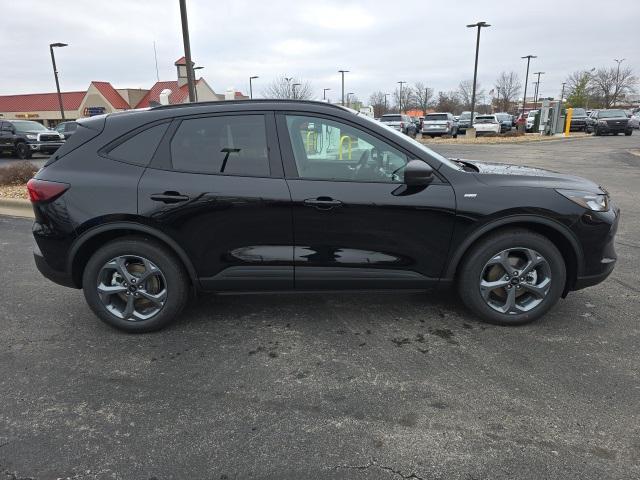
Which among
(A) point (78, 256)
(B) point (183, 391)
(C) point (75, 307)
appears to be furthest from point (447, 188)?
(C) point (75, 307)

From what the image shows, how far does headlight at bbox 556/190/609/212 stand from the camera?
3.54 meters

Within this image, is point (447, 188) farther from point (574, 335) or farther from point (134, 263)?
point (134, 263)

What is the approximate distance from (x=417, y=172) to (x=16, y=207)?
26.9 feet

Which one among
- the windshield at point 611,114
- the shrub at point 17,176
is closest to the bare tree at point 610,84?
the windshield at point 611,114

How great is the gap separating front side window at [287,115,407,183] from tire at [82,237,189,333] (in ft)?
4.10

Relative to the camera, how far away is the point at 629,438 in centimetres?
244

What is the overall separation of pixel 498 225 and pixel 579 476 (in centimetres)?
179

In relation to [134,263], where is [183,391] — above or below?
below

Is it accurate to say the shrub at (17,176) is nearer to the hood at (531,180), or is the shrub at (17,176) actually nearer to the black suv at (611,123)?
the hood at (531,180)

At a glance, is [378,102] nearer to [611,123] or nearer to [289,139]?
[611,123]

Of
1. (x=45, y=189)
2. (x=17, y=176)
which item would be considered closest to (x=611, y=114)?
(x=17, y=176)

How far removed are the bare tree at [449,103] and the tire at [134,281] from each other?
3064 inches

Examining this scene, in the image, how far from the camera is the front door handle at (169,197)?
3.44 meters

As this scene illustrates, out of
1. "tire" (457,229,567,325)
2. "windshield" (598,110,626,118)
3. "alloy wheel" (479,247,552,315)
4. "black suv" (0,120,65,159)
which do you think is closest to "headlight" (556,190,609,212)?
"tire" (457,229,567,325)
